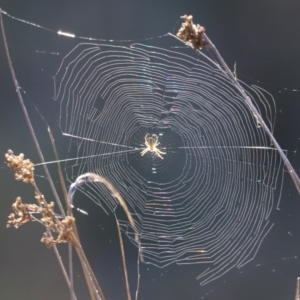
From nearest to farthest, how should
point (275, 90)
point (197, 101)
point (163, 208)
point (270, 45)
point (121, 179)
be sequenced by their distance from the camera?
point (197, 101) < point (121, 179) < point (163, 208) < point (275, 90) < point (270, 45)

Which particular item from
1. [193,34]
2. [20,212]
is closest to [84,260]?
[20,212]

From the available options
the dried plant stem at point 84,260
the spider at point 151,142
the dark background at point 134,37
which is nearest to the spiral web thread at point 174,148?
the spider at point 151,142

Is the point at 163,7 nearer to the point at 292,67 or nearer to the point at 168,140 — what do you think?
the point at 292,67

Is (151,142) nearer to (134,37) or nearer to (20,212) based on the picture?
(134,37)

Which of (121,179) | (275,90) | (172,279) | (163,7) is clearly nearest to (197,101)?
(121,179)

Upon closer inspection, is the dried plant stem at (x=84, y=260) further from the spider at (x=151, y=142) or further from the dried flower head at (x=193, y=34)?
the spider at (x=151, y=142)

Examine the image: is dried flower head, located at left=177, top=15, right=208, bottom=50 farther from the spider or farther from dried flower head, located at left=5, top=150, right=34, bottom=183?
the spider

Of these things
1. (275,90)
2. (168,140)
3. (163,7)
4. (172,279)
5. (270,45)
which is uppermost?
(163,7)

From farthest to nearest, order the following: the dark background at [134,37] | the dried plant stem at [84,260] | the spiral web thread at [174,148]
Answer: the dark background at [134,37]
the spiral web thread at [174,148]
the dried plant stem at [84,260]
